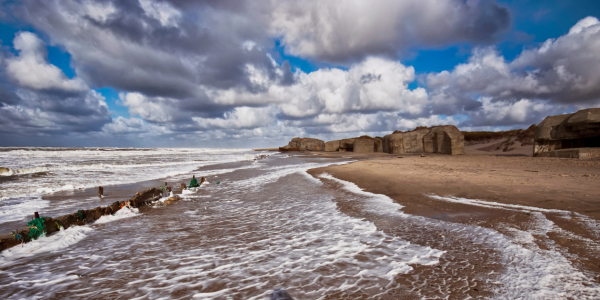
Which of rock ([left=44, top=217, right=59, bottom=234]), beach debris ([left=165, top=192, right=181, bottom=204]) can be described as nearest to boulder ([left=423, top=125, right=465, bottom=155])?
beach debris ([left=165, top=192, right=181, bottom=204])

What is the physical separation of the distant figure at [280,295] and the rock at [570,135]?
74.9 feet

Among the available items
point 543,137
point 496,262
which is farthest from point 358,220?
point 543,137

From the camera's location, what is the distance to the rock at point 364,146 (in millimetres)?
43594

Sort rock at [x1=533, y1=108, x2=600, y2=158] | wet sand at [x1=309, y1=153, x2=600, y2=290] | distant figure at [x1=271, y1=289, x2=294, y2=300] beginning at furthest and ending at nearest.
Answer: rock at [x1=533, y1=108, x2=600, y2=158] → wet sand at [x1=309, y1=153, x2=600, y2=290] → distant figure at [x1=271, y1=289, x2=294, y2=300]

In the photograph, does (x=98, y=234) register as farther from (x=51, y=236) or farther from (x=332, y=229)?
(x=332, y=229)

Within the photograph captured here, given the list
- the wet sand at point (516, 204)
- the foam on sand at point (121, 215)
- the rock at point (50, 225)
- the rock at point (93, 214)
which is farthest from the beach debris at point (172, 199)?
the wet sand at point (516, 204)

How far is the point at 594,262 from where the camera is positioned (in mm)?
3197

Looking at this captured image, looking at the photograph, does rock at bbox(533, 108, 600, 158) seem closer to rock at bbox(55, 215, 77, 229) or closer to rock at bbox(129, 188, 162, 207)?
rock at bbox(129, 188, 162, 207)

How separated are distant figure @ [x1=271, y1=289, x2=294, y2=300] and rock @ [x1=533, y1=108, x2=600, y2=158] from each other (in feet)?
74.9

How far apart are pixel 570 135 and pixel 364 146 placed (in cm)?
2654

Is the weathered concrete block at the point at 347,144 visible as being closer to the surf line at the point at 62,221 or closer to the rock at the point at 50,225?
the surf line at the point at 62,221

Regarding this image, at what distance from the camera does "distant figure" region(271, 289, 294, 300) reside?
2.86 meters

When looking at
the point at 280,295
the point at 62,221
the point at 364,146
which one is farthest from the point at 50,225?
the point at 364,146

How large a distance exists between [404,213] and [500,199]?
291cm
